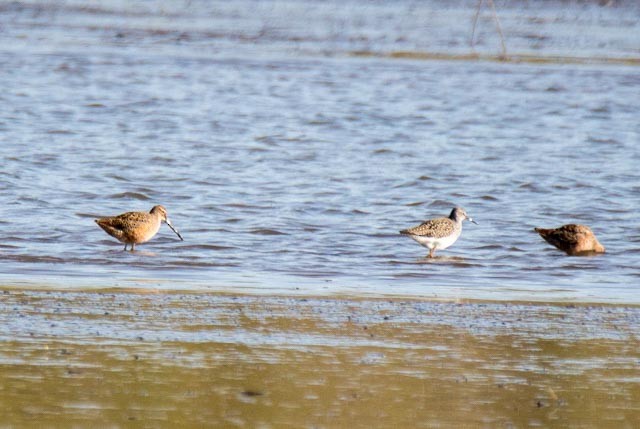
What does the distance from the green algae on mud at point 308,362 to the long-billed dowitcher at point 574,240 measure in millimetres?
3187

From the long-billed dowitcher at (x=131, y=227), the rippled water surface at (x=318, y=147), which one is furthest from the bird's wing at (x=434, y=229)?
the long-billed dowitcher at (x=131, y=227)

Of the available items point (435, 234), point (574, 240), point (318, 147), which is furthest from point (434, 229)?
point (318, 147)

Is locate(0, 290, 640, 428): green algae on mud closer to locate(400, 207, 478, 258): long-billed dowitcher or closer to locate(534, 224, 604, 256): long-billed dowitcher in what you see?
locate(400, 207, 478, 258): long-billed dowitcher

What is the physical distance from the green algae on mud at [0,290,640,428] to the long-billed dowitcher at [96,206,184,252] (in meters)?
2.92

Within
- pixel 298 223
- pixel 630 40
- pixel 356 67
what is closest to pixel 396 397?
pixel 298 223

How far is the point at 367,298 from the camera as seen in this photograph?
962 centimetres

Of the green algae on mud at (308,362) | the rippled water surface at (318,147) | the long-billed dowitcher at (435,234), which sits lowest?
the rippled water surface at (318,147)

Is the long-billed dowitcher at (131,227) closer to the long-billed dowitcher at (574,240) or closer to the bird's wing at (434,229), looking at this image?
the bird's wing at (434,229)

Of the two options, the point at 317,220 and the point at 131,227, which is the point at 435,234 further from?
the point at 131,227

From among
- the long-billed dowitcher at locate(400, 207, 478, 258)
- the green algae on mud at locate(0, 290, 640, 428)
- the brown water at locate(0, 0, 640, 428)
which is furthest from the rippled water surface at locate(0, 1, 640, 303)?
the green algae on mud at locate(0, 290, 640, 428)

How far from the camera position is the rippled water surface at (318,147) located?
11.6m

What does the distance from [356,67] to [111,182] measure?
1344cm

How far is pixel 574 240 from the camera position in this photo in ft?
41.2

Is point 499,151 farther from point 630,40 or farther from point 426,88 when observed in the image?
point 630,40
